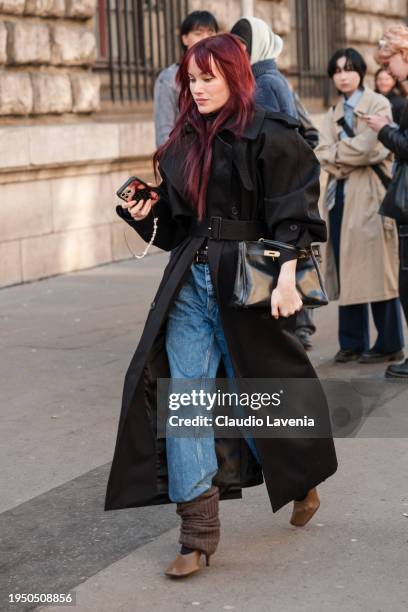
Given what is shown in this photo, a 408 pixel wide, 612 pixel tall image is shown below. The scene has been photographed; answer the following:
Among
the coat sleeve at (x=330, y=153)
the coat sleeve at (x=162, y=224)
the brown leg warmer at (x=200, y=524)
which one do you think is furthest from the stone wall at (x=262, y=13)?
the brown leg warmer at (x=200, y=524)

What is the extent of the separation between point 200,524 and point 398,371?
295 cm

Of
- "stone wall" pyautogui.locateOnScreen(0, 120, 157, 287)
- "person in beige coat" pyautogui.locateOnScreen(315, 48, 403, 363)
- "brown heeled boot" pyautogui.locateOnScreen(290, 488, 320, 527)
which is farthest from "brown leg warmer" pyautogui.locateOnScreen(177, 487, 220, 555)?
"stone wall" pyautogui.locateOnScreen(0, 120, 157, 287)

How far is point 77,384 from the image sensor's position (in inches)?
263

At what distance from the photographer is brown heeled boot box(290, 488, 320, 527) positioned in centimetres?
436

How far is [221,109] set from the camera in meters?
4.04

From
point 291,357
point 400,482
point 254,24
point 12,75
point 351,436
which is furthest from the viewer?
point 12,75

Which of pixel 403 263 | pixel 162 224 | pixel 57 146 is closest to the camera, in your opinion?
pixel 162 224

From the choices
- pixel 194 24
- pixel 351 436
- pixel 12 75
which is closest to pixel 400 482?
pixel 351 436

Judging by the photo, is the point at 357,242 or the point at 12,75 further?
the point at 12,75

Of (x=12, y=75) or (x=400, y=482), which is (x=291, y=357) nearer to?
(x=400, y=482)

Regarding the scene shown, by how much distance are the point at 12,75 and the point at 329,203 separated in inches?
139

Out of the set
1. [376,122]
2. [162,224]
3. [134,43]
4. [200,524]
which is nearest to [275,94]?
[376,122]

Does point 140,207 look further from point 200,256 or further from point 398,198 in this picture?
point 398,198

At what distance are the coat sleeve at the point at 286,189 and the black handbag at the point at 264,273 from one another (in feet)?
0.12
